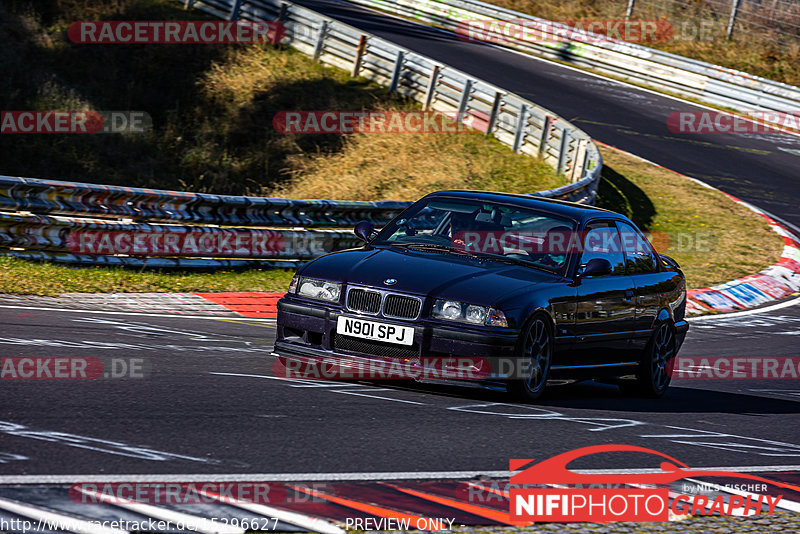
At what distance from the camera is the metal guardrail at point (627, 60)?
31.2 meters

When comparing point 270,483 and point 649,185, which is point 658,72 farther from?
point 270,483

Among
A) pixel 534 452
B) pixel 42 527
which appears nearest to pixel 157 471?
pixel 42 527

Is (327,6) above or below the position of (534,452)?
above

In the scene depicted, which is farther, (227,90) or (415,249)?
(227,90)

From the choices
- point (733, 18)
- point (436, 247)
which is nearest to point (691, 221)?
point (436, 247)

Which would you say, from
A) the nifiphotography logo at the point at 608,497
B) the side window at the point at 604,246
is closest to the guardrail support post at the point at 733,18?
the side window at the point at 604,246

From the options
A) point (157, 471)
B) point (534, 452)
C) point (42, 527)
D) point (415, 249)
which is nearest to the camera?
point (42, 527)

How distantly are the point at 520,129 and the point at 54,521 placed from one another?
67.1 ft

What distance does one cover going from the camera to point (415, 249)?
8023mm

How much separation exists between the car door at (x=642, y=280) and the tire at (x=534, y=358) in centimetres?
147

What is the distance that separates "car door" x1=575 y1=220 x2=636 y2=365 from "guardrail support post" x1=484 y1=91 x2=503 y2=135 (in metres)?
15.7

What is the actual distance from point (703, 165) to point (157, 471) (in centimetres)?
2245

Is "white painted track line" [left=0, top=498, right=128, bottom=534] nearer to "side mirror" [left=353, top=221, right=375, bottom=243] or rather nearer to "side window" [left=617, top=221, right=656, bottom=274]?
"side mirror" [left=353, top=221, right=375, bottom=243]

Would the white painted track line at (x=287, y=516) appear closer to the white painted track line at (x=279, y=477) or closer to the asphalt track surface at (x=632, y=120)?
the white painted track line at (x=279, y=477)
